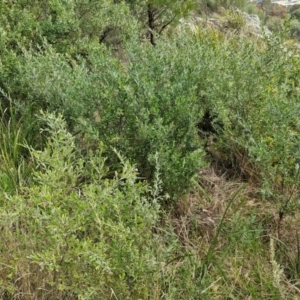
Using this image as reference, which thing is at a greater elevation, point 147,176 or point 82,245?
point 82,245

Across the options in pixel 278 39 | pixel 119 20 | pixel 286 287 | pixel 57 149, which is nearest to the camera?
pixel 57 149

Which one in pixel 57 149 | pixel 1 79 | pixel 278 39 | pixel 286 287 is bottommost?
pixel 286 287

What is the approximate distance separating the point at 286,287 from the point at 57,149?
4.09 ft

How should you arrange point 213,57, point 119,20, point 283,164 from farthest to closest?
point 119,20, point 213,57, point 283,164

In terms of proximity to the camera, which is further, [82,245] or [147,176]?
[147,176]

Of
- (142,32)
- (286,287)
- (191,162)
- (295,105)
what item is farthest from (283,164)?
(142,32)

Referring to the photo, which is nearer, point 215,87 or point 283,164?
point 283,164

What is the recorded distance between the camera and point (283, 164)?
2.05 meters

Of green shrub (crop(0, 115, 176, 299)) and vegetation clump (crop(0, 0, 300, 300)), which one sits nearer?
green shrub (crop(0, 115, 176, 299))

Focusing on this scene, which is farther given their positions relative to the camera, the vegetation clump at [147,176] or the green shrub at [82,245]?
the vegetation clump at [147,176]

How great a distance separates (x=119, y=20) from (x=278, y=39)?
227 centimetres

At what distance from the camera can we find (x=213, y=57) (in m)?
3.05

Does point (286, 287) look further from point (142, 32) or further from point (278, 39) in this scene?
point (142, 32)

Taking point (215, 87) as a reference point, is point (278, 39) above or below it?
above
